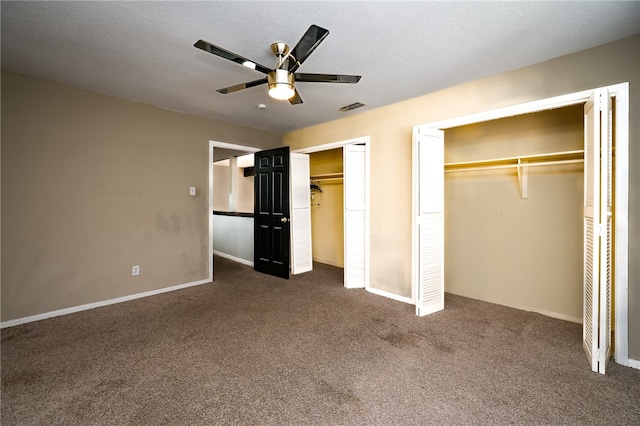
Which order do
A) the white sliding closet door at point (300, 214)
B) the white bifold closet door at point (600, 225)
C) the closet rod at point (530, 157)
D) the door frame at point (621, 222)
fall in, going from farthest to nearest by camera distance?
the white sliding closet door at point (300, 214), the closet rod at point (530, 157), the door frame at point (621, 222), the white bifold closet door at point (600, 225)

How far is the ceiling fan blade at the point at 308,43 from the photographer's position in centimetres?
160

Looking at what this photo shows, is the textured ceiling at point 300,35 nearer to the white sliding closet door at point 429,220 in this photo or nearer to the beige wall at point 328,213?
the white sliding closet door at point 429,220

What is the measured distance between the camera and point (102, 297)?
3344 mm

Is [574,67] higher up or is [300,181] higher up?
[574,67]

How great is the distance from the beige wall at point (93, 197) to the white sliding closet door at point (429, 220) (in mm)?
3055

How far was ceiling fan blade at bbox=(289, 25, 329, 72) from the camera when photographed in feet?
5.26

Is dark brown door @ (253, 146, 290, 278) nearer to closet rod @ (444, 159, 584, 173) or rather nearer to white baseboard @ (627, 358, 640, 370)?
closet rod @ (444, 159, 584, 173)

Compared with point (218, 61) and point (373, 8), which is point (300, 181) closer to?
point (218, 61)

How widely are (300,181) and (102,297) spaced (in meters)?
3.14

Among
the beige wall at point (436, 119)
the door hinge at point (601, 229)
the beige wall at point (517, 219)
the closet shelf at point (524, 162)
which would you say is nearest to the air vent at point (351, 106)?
the beige wall at point (436, 119)

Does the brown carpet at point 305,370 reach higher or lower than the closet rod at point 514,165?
lower

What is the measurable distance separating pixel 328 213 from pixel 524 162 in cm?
320

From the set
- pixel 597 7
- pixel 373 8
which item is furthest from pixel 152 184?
pixel 597 7

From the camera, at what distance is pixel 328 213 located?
5.47 meters
